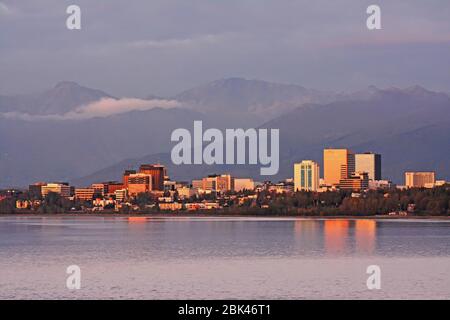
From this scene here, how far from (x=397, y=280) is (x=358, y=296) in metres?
6.84

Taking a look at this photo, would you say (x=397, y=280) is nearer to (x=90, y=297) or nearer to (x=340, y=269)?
(x=340, y=269)

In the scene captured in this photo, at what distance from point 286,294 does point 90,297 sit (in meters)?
7.76

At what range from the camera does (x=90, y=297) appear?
139 feet

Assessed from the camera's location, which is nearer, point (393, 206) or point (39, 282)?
point (39, 282)

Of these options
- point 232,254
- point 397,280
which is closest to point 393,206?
point 232,254

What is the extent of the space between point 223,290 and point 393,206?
14866cm

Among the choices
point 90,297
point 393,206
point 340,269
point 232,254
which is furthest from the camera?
point 393,206
